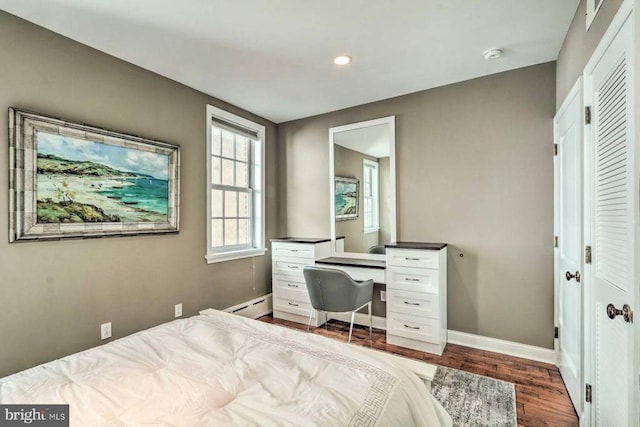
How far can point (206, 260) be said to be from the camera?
3.09 meters

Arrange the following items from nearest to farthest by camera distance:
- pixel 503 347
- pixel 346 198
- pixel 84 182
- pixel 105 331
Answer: pixel 84 182 → pixel 105 331 → pixel 503 347 → pixel 346 198

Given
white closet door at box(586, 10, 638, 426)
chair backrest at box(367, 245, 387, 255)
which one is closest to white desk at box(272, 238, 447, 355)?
chair backrest at box(367, 245, 387, 255)

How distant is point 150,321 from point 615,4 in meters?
3.52

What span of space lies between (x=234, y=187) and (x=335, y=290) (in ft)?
5.75

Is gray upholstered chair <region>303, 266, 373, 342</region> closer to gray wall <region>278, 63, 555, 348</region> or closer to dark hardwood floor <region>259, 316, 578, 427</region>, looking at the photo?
dark hardwood floor <region>259, 316, 578, 427</region>

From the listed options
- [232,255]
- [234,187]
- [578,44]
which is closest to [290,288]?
[232,255]

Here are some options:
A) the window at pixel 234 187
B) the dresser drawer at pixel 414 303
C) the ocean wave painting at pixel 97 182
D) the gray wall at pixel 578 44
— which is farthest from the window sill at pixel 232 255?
the gray wall at pixel 578 44

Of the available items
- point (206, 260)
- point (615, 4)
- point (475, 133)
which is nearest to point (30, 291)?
point (206, 260)

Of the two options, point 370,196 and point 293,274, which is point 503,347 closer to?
point 370,196

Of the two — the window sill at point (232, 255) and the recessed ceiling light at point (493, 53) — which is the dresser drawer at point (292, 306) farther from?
the recessed ceiling light at point (493, 53)

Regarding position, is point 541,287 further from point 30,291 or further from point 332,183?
point 30,291

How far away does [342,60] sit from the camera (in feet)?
8.13

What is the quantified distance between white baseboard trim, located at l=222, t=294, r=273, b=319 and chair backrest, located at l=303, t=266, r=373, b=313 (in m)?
1.06

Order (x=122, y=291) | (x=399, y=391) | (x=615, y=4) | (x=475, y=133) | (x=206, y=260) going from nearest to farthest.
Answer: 1. (x=399, y=391)
2. (x=615, y=4)
3. (x=122, y=291)
4. (x=475, y=133)
5. (x=206, y=260)
